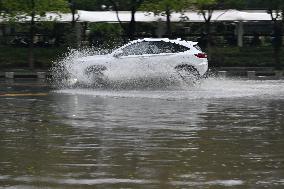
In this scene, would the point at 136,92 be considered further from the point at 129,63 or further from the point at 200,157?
the point at 200,157

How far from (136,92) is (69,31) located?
62.2 feet

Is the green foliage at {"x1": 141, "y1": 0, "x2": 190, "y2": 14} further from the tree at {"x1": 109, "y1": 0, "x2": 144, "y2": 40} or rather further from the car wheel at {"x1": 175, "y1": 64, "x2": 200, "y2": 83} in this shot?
the car wheel at {"x1": 175, "y1": 64, "x2": 200, "y2": 83}

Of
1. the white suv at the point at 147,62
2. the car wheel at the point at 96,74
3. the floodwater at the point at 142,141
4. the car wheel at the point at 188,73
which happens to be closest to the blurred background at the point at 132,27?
the white suv at the point at 147,62

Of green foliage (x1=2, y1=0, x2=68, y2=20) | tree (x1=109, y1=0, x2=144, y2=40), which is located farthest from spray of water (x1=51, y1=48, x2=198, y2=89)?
tree (x1=109, y1=0, x2=144, y2=40)

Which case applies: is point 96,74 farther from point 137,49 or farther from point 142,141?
point 142,141

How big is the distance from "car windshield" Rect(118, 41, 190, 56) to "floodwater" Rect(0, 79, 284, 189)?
13.7 feet

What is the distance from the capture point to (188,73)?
23.8 m

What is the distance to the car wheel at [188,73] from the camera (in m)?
23.6

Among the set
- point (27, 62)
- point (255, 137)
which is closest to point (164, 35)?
point (27, 62)

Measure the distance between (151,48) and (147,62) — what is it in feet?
2.17

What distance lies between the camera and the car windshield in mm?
23703

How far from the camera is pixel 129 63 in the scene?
76.1 ft

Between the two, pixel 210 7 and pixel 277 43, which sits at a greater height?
pixel 210 7

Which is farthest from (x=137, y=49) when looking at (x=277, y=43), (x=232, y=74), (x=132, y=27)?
(x=277, y=43)
